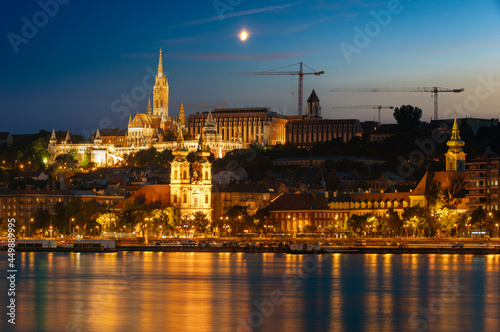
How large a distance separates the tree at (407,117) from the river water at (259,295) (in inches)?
3721

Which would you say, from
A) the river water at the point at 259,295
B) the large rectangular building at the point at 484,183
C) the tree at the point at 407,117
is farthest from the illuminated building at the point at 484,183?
the tree at the point at 407,117

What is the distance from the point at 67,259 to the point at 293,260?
18669 mm

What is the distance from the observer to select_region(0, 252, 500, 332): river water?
43250mm

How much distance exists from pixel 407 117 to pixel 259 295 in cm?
12597

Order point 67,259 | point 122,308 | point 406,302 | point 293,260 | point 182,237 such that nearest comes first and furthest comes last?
1. point 122,308
2. point 406,302
3. point 293,260
4. point 67,259
5. point 182,237

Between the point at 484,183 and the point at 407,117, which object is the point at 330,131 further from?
the point at 484,183

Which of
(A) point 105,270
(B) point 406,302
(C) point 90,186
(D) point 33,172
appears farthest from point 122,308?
(D) point 33,172

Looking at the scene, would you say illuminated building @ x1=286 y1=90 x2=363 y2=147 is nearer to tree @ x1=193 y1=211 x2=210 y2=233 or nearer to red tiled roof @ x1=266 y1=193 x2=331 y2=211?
red tiled roof @ x1=266 y1=193 x2=331 y2=211

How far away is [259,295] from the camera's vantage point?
54531 mm

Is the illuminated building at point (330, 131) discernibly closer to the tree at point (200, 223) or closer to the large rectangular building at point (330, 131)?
the large rectangular building at point (330, 131)

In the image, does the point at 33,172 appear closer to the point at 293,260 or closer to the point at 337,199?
the point at 337,199

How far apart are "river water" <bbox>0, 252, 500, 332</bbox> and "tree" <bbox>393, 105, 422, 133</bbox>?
310ft

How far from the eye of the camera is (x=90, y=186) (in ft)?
525

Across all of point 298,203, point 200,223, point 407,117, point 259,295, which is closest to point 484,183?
point 298,203
